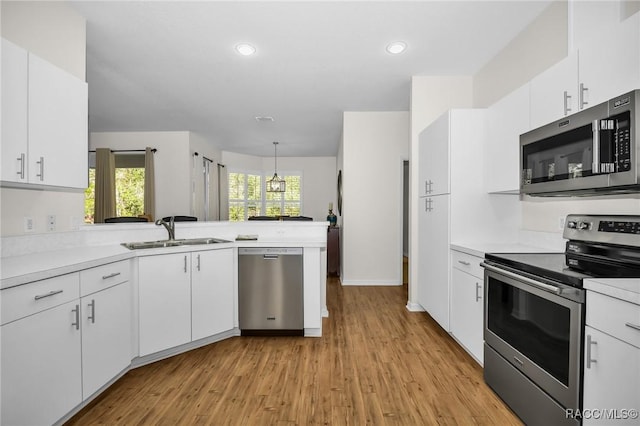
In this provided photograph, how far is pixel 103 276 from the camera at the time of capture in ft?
6.29

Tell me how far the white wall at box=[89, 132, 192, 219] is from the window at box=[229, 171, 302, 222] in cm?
248

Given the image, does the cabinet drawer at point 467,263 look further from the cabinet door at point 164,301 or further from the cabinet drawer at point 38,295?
the cabinet drawer at point 38,295

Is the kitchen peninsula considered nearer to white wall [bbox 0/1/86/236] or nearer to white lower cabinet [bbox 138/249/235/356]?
white lower cabinet [bbox 138/249/235/356]

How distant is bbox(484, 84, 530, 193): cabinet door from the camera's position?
224 cm

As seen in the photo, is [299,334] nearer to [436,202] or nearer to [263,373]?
[263,373]

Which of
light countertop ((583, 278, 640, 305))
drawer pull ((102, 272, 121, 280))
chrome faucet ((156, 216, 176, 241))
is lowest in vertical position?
drawer pull ((102, 272, 121, 280))

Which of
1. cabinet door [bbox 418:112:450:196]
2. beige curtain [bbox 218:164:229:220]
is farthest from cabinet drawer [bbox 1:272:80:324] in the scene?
beige curtain [bbox 218:164:229:220]

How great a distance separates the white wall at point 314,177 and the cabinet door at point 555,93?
6965 millimetres

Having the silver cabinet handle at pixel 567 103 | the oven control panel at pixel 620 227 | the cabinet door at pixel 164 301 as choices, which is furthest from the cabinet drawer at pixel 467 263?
the cabinet door at pixel 164 301

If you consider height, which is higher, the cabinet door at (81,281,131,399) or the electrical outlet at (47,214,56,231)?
the electrical outlet at (47,214,56,231)

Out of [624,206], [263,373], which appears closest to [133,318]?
[263,373]

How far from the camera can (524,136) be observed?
6.81ft

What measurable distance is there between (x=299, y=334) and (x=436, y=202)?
1802mm

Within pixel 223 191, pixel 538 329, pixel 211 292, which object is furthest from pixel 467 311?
pixel 223 191
